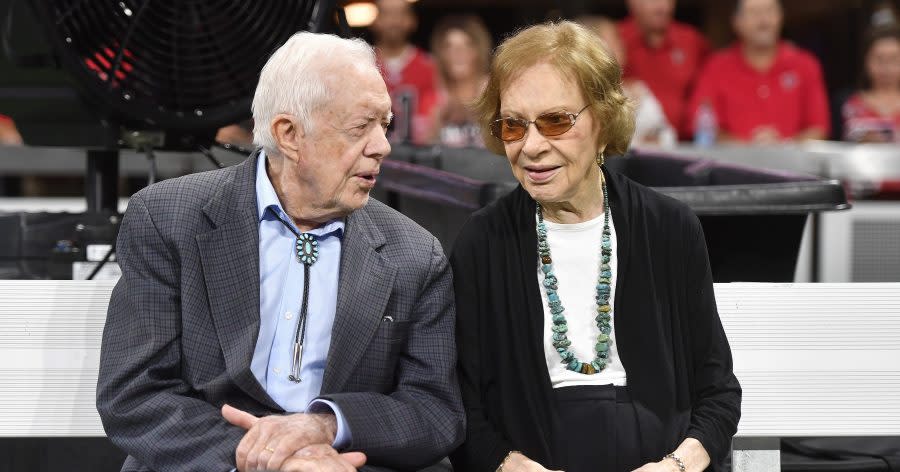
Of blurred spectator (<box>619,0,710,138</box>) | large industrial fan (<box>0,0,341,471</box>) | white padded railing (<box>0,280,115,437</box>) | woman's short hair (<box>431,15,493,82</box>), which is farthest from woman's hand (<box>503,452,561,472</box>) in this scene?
blurred spectator (<box>619,0,710,138</box>)

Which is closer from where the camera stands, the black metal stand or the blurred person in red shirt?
the black metal stand

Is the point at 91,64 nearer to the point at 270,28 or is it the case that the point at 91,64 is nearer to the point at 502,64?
the point at 270,28

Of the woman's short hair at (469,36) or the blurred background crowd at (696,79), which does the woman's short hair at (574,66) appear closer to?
the blurred background crowd at (696,79)

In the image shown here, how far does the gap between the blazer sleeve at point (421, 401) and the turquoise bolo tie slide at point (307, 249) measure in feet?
0.70

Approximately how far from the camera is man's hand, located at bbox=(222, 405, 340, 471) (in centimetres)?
200

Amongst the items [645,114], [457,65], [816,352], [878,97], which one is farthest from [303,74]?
[878,97]

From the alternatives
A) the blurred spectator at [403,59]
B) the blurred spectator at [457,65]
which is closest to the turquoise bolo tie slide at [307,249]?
the blurred spectator at [457,65]

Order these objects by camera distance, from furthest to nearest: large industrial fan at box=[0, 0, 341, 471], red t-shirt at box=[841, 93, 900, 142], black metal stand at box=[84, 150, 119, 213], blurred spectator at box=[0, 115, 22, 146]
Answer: blurred spectator at box=[0, 115, 22, 146] → red t-shirt at box=[841, 93, 900, 142] → black metal stand at box=[84, 150, 119, 213] → large industrial fan at box=[0, 0, 341, 471]

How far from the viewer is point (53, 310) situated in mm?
2461

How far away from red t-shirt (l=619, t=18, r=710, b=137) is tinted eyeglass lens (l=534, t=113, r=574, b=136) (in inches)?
187

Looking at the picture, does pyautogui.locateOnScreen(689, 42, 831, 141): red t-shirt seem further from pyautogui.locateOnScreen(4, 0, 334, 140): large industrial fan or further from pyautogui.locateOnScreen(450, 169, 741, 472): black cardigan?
pyautogui.locateOnScreen(450, 169, 741, 472): black cardigan

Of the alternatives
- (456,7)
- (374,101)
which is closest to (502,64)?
(374,101)

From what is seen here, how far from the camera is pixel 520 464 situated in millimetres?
2254

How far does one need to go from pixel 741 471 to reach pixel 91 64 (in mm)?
1710
